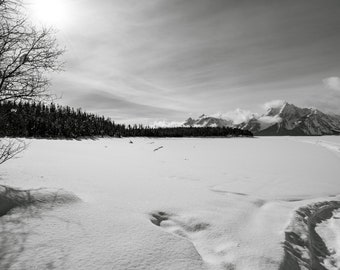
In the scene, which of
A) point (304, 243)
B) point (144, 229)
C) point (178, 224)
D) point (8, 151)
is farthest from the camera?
point (8, 151)

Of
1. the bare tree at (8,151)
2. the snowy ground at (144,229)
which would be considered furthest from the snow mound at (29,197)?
the bare tree at (8,151)

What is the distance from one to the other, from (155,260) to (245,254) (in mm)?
1358

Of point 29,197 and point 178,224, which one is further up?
point 29,197

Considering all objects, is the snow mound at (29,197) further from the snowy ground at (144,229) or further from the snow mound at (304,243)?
the snow mound at (304,243)

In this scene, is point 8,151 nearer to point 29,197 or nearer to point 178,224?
point 29,197

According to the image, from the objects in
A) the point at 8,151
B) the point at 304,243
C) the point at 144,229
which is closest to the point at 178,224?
the point at 144,229

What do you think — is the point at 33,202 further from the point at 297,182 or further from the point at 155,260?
the point at 297,182

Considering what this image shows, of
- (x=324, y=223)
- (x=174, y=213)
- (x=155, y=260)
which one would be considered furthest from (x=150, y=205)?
(x=324, y=223)

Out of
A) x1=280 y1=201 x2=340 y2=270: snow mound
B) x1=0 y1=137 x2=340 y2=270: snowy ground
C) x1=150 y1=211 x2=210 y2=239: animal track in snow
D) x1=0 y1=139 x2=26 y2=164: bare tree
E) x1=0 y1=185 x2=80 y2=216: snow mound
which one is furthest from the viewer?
x1=0 y1=139 x2=26 y2=164: bare tree

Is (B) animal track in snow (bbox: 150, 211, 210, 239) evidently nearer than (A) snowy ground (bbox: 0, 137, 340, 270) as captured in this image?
No

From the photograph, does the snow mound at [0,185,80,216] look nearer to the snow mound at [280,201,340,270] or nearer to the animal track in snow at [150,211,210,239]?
the animal track in snow at [150,211,210,239]

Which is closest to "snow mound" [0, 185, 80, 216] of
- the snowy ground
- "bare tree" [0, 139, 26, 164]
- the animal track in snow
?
the snowy ground

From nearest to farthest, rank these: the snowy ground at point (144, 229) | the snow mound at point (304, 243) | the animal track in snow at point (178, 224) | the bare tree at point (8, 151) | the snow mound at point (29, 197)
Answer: the snowy ground at point (144, 229), the snow mound at point (304, 243), the snow mound at point (29, 197), the animal track in snow at point (178, 224), the bare tree at point (8, 151)

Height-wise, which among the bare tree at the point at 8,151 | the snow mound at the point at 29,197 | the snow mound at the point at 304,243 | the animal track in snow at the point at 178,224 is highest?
the bare tree at the point at 8,151
